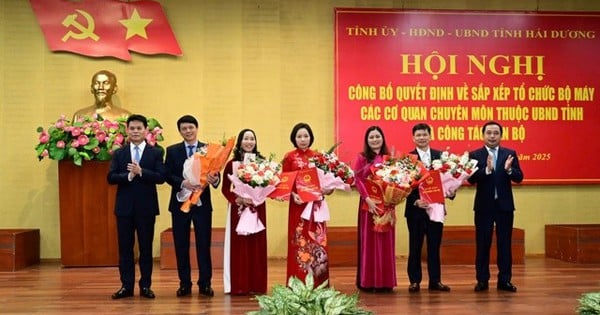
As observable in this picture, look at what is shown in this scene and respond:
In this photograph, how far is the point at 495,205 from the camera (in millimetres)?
5074

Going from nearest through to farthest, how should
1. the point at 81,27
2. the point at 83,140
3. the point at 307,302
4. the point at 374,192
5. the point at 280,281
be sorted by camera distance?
the point at 307,302, the point at 374,192, the point at 280,281, the point at 83,140, the point at 81,27

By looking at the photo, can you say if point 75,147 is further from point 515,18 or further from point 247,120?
point 515,18

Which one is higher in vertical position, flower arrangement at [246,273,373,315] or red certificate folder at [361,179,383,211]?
red certificate folder at [361,179,383,211]

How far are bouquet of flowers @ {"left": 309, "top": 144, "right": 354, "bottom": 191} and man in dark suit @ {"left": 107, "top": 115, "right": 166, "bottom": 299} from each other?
1.05m

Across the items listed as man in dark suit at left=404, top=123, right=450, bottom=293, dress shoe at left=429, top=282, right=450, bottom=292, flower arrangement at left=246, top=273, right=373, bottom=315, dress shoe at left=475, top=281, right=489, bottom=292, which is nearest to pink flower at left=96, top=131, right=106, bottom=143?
man in dark suit at left=404, top=123, right=450, bottom=293

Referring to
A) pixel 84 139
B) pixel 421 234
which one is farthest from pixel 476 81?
pixel 84 139

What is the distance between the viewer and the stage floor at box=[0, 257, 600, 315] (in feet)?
14.4

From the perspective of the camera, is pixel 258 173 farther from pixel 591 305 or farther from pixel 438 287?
pixel 591 305

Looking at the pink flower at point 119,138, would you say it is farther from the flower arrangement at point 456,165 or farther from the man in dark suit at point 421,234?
the flower arrangement at point 456,165

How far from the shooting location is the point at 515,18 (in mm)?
7301

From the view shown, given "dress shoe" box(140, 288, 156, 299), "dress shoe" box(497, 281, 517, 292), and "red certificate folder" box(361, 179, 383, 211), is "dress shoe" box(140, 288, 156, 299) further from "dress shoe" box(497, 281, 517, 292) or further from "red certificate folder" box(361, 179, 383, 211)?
"dress shoe" box(497, 281, 517, 292)

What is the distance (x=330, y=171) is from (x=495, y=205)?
124cm

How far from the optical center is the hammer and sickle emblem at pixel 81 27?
22.9 ft

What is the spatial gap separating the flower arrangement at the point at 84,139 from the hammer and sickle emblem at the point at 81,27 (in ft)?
3.33
